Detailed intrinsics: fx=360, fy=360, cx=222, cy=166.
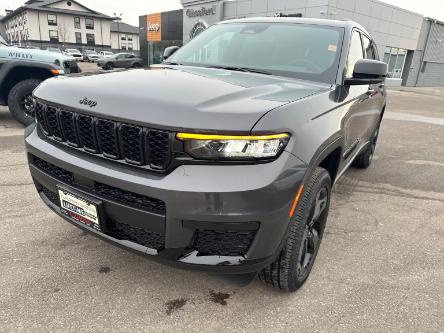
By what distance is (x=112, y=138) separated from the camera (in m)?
1.84

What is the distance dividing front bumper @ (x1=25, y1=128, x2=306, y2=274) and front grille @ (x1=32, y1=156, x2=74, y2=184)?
0.11 metres

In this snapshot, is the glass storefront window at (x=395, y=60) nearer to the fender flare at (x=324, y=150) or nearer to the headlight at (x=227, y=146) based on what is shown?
the fender flare at (x=324, y=150)

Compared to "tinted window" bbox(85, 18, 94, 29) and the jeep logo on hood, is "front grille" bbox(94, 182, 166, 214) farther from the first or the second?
"tinted window" bbox(85, 18, 94, 29)

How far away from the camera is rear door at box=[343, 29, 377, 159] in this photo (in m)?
2.81

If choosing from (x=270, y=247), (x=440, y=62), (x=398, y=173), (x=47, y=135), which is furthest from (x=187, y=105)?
(x=440, y=62)

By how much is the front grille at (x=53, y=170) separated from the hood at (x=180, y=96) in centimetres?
39

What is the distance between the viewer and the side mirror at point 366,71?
8.40ft

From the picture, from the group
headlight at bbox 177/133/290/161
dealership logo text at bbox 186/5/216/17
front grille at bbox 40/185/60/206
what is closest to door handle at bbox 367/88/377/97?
headlight at bbox 177/133/290/161

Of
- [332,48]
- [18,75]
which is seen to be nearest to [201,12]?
[18,75]

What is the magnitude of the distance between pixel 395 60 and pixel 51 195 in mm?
30426

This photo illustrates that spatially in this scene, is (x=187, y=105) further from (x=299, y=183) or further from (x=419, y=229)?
(x=419, y=229)

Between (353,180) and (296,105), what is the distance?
3.11m

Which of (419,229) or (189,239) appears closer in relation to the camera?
(189,239)

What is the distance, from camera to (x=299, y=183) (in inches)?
70.3
